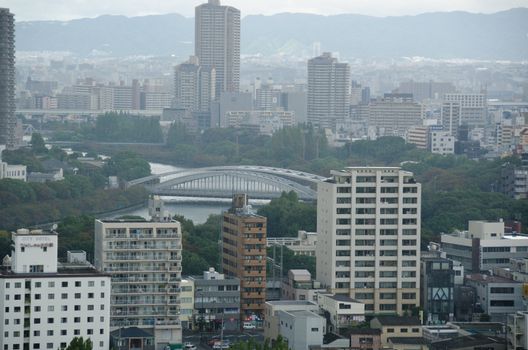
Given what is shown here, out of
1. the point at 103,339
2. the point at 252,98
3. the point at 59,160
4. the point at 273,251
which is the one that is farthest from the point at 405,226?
the point at 252,98

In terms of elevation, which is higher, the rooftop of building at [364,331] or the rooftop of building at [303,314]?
the rooftop of building at [303,314]

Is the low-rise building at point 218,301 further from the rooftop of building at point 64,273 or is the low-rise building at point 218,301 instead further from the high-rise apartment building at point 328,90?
the high-rise apartment building at point 328,90

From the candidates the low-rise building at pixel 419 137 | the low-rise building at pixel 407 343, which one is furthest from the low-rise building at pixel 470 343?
the low-rise building at pixel 419 137

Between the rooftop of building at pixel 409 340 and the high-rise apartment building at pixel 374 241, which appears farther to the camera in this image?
the high-rise apartment building at pixel 374 241

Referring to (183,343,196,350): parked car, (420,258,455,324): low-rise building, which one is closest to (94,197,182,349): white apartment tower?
(183,343,196,350): parked car

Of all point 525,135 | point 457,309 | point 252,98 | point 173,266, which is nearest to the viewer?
point 173,266

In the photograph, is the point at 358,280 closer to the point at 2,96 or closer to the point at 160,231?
the point at 160,231
